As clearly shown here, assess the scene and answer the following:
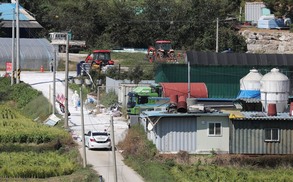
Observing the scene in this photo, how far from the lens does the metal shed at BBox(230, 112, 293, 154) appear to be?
4094cm

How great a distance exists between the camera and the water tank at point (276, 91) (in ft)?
149

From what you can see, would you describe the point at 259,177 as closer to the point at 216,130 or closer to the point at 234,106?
the point at 216,130

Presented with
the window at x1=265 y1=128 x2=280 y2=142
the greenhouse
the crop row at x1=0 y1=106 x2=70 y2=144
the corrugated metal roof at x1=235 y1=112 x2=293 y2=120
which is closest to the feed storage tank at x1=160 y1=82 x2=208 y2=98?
the crop row at x1=0 y1=106 x2=70 y2=144

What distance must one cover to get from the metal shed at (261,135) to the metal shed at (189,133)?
45 cm

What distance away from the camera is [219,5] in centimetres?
8562

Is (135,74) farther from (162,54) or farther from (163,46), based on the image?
(163,46)

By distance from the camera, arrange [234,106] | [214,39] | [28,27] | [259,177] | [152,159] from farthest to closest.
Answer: [28,27]
[214,39]
[234,106]
[152,159]
[259,177]

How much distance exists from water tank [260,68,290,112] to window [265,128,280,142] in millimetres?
4116

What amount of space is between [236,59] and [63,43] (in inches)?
1019

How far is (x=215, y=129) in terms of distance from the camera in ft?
136

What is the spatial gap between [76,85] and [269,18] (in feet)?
82.8

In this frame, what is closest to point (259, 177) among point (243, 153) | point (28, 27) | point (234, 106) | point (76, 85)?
point (243, 153)

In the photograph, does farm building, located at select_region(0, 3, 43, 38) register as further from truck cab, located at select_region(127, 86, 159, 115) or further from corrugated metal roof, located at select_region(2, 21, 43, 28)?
truck cab, located at select_region(127, 86, 159, 115)

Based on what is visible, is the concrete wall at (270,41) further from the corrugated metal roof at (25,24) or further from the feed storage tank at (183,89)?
the feed storage tank at (183,89)
